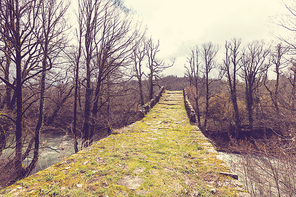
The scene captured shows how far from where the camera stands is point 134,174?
2787mm

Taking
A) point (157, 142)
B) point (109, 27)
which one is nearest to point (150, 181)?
point (157, 142)

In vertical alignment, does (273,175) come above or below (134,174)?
below

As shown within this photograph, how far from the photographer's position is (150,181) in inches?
101

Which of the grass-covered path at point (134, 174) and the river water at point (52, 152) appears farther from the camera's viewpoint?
the river water at point (52, 152)

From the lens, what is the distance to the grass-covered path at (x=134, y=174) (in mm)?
2211

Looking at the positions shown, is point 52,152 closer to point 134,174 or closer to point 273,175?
point 134,174

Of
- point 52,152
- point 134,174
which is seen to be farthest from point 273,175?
point 52,152

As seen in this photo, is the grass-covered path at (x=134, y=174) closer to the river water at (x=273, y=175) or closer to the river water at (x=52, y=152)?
the river water at (x=52, y=152)

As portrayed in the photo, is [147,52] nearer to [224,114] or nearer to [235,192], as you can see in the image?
[224,114]

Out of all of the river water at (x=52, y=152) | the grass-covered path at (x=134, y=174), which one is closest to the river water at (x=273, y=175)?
the grass-covered path at (x=134, y=174)

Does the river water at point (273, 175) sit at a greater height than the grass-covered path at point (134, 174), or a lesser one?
lesser

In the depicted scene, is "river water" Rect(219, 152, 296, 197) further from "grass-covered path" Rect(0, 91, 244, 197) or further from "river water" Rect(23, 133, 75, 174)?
"river water" Rect(23, 133, 75, 174)

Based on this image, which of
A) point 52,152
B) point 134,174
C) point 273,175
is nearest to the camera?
point 134,174

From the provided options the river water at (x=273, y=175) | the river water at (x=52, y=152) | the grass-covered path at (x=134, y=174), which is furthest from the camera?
the river water at (x=273, y=175)
